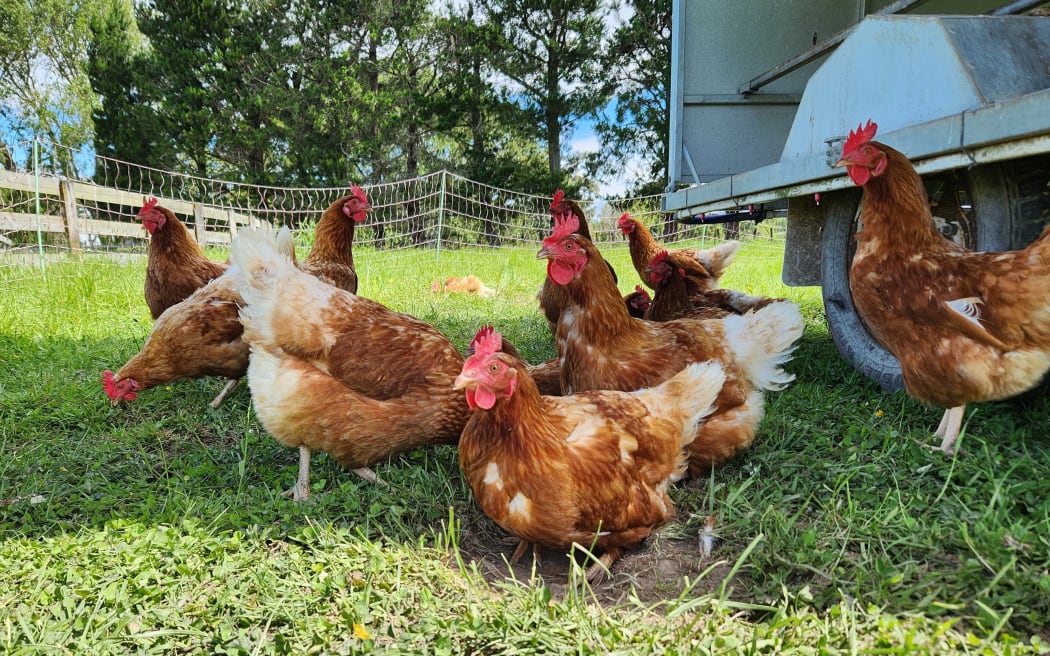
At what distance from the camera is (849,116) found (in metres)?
2.83

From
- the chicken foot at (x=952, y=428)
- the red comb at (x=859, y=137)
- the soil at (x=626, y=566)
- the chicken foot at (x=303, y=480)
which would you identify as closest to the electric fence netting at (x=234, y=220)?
the chicken foot at (x=303, y=480)

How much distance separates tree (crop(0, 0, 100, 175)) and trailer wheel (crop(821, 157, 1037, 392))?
942 inches

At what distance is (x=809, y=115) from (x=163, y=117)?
1990cm

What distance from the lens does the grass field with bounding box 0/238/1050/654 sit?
5.13 feet

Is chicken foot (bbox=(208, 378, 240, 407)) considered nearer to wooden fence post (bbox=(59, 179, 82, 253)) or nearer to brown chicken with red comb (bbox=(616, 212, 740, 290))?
brown chicken with red comb (bbox=(616, 212, 740, 290))

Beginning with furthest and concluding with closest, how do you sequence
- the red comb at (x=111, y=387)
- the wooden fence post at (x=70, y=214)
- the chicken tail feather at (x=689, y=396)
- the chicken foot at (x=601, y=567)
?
1. the wooden fence post at (x=70, y=214)
2. the red comb at (x=111, y=387)
3. the chicken tail feather at (x=689, y=396)
4. the chicken foot at (x=601, y=567)

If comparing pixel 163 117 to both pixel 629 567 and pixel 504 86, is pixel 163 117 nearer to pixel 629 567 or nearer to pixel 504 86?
pixel 504 86

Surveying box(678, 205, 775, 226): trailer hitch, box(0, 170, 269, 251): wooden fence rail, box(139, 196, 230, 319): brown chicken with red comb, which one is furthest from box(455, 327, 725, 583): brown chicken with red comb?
box(0, 170, 269, 251): wooden fence rail

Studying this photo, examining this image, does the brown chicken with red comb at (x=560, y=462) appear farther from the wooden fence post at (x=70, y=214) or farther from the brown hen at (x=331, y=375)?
the wooden fence post at (x=70, y=214)

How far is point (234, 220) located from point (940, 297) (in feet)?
39.3

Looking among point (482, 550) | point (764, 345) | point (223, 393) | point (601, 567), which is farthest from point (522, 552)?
point (223, 393)

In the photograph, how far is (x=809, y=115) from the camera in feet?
10.2

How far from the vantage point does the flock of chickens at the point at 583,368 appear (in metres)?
1.98

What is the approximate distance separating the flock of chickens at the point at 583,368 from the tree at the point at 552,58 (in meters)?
15.4
